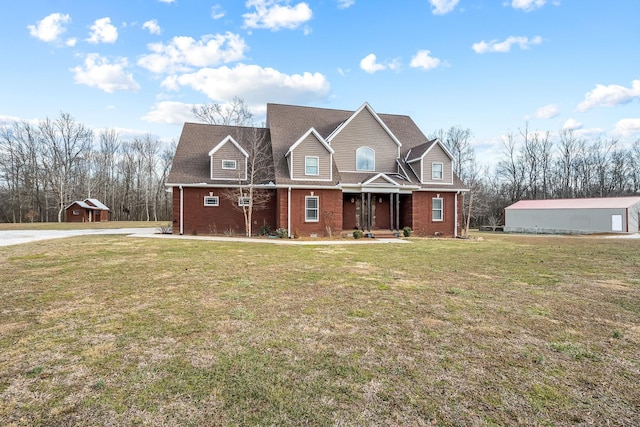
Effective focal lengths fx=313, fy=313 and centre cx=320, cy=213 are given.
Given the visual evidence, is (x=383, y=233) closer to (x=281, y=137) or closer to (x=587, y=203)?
(x=281, y=137)

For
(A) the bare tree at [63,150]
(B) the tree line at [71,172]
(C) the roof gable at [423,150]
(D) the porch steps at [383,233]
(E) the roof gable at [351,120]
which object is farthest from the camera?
(B) the tree line at [71,172]

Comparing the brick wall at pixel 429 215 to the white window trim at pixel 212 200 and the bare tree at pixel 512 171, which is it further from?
the bare tree at pixel 512 171

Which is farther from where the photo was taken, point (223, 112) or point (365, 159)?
point (223, 112)

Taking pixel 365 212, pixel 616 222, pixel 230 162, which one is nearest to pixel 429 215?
pixel 365 212

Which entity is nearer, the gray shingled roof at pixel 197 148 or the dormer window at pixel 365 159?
the gray shingled roof at pixel 197 148

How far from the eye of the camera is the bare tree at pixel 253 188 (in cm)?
2008

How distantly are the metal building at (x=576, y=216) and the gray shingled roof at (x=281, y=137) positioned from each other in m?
21.7

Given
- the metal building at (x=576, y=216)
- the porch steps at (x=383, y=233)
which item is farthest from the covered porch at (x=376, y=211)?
the metal building at (x=576, y=216)

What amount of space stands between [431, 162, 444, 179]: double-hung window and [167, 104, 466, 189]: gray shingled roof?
4.26 feet

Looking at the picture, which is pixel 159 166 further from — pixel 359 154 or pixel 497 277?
pixel 497 277

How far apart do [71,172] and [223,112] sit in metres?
28.3

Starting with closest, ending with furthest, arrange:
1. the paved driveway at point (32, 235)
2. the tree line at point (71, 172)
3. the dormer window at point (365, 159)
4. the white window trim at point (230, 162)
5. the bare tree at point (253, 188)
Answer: the paved driveway at point (32, 235) < the bare tree at point (253, 188) < the white window trim at point (230, 162) < the dormer window at point (365, 159) < the tree line at point (71, 172)

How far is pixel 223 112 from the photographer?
36.6 metres

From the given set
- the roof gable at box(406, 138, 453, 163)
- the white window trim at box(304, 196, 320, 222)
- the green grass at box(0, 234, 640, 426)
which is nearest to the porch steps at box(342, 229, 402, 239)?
the white window trim at box(304, 196, 320, 222)
